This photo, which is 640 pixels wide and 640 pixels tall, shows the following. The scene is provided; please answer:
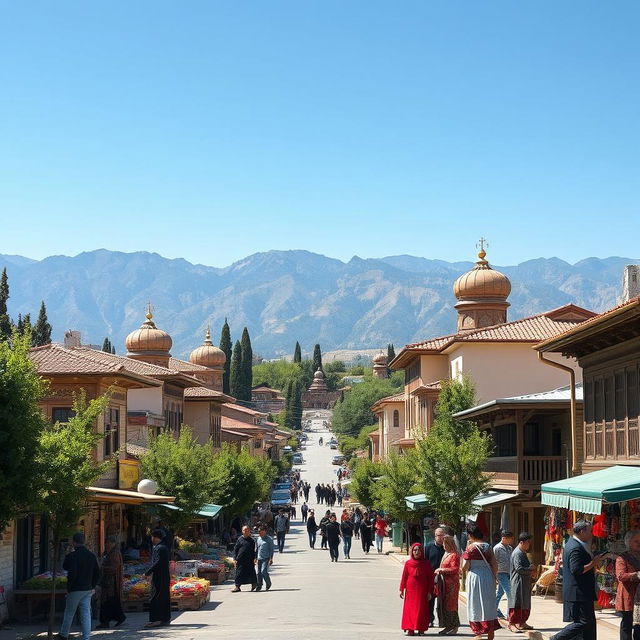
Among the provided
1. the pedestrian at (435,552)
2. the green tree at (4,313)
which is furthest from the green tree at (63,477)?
the green tree at (4,313)

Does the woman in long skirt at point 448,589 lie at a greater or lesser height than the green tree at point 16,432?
lesser

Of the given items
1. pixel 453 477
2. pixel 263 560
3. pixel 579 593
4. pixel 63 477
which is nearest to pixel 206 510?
pixel 453 477

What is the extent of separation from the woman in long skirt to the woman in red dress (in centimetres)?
21

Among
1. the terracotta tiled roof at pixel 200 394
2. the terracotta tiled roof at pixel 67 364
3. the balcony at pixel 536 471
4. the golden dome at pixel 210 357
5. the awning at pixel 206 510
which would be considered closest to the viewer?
the terracotta tiled roof at pixel 67 364

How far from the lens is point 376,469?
61.5 metres

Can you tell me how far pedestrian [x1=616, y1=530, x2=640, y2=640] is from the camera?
49.8ft

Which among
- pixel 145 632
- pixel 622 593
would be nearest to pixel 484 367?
pixel 145 632

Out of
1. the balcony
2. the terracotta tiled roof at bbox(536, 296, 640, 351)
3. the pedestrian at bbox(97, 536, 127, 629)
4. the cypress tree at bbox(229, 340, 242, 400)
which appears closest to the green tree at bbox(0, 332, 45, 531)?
the pedestrian at bbox(97, 536, 127, 629)

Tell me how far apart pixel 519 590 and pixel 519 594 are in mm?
70

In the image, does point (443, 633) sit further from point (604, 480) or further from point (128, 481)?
point (128, 481)

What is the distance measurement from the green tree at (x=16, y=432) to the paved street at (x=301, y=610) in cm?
317

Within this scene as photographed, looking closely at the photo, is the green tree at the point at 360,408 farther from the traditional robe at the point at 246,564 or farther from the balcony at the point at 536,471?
the traditional robe at the point at 246,564

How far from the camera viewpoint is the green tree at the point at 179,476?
3769 centimetres

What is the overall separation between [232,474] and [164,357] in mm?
19158
